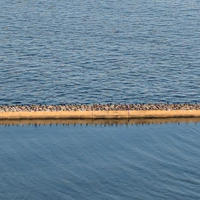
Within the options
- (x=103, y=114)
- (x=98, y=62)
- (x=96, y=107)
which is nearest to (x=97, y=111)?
(x=103, y=114)

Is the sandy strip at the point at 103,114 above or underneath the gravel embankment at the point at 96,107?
underneath

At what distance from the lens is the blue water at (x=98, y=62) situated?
457 feet

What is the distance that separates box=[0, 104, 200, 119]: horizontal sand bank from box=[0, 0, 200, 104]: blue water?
602 centimetres

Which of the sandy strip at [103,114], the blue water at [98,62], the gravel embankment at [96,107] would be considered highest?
the blue water at [98,62]

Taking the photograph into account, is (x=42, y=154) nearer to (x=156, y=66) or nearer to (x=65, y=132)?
(x=65, y=132)

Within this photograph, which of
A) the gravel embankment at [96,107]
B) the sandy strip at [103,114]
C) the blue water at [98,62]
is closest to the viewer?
the sandy strip at [103,114]

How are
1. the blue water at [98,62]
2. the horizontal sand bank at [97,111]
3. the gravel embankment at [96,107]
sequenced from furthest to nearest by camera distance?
the blue water at [98,62]
the gravel embankment at [96,107]
the horizontal sand bank at [97,111]

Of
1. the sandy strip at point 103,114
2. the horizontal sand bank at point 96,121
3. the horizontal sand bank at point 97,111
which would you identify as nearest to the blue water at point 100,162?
the horizontal sand bank at point 96,121

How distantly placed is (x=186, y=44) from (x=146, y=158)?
72330mm

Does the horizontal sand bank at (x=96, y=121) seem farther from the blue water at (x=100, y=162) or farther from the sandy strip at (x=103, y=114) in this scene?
the blue water at (x=100, y=162)

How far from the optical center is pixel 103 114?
125625 millimetres

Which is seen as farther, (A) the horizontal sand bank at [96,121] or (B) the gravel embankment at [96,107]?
(B) the gravel embankment at [96,107]

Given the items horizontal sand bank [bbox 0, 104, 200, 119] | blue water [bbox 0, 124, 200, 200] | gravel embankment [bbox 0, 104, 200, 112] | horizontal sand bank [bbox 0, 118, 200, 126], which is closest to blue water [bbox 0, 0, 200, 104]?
gravel embankment [bbox 0, 104, 200, 112]

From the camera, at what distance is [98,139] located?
116250 millimetres
